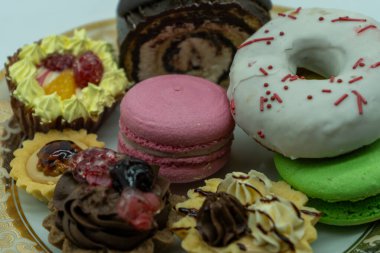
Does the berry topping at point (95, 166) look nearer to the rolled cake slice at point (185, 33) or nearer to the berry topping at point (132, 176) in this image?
the berry topping at point (132, 176)

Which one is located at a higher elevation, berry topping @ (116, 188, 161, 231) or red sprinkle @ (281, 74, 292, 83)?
red sprinkle @ (281, 74, 292, 83)

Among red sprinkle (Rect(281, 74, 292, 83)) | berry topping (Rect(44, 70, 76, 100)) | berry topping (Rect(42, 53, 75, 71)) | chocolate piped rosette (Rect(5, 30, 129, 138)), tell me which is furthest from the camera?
berry topping (Rect(42, 53, 75, 71))

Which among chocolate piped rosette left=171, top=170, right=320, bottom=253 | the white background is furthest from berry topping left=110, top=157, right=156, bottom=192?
the white background

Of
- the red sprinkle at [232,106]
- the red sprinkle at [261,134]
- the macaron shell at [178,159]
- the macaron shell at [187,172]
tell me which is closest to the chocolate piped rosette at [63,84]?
the macaron shell at [178,159]

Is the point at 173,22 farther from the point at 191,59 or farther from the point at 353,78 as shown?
the point at 353,78

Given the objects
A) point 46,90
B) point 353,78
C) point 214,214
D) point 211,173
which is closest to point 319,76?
point 353,78

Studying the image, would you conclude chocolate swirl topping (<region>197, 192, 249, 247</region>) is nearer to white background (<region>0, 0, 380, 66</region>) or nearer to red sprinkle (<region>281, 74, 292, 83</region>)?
red sprinkle (<region>281, 74, 292, 83</region>)
